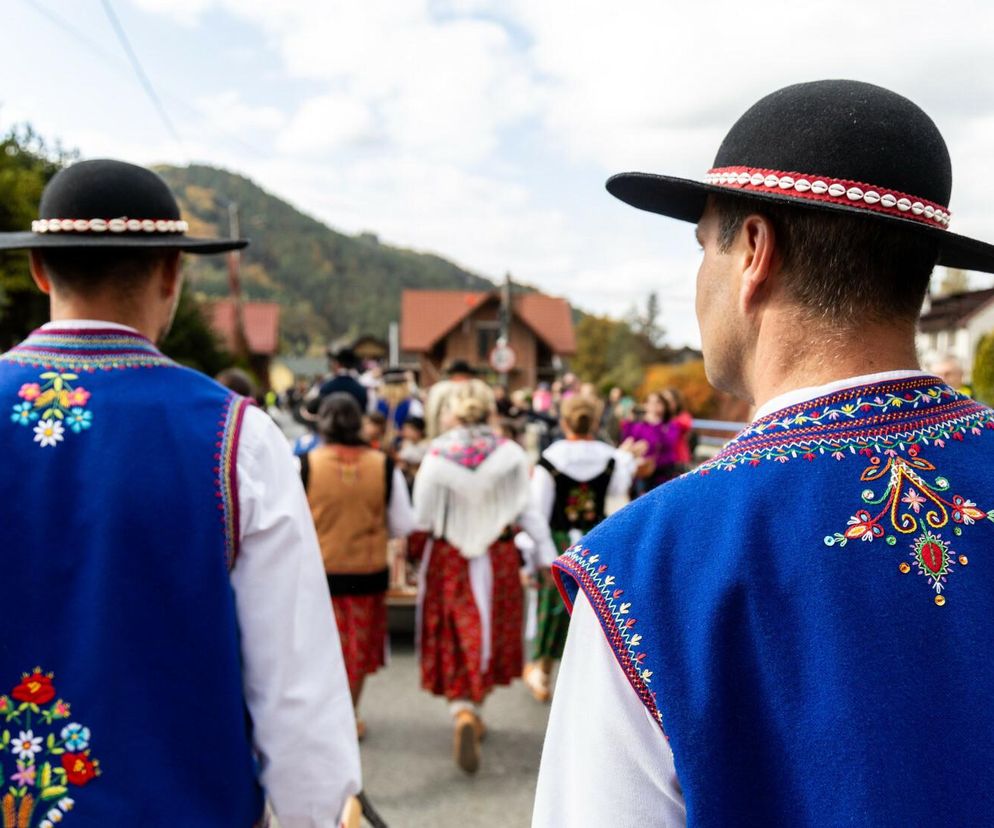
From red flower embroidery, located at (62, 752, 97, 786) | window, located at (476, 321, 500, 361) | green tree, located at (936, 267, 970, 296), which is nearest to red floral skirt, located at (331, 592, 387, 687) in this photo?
red flower embroidery, located at (62, 752, 97, 786)

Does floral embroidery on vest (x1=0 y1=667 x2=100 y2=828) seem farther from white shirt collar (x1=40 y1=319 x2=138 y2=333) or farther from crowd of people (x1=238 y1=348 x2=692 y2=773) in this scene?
crowd of people (x1=238 y1=348 x2=692 y2=773)

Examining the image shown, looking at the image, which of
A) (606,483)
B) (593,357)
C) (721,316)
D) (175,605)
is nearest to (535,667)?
(606,483)

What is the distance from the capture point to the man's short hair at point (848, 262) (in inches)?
39.6

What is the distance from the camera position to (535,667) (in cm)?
520

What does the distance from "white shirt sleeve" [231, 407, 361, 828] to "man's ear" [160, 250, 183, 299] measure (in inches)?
15.4

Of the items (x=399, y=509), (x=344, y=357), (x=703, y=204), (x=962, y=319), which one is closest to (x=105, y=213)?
(x=703, y=204)

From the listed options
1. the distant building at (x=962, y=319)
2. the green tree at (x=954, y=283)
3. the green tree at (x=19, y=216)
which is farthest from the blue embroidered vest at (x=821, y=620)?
the green tree at (x=954, y=283)

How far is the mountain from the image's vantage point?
111 metres

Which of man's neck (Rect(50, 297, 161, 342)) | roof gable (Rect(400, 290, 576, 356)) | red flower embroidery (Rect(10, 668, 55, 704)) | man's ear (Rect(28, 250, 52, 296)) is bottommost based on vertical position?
red flower embroidery (Rect(10, 668, 55, 704))

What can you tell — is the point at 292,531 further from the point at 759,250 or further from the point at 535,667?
the point at 535,667

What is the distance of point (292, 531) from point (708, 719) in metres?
1.14

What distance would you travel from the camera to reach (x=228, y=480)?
1.76 m

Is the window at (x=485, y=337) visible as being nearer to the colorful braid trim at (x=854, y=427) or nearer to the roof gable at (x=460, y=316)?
the roof gable at (x=460, y=316)

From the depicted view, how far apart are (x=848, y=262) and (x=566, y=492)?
4.10 m
